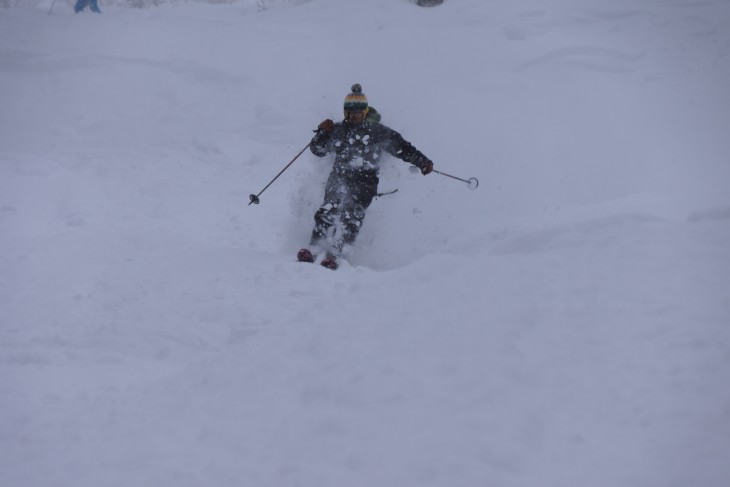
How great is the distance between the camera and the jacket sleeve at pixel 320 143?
584 cm

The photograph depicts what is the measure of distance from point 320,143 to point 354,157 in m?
0.43

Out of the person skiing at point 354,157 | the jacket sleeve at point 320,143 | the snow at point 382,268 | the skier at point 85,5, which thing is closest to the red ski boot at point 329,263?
the snow at point 382,268

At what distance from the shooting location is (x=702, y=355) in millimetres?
2168

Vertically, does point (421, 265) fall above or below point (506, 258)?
below

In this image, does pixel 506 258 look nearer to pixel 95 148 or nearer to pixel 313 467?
pixel 313 467

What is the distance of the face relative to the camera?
18.7 ft

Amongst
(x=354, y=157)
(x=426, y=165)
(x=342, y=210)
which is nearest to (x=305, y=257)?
(x=342, y=210)

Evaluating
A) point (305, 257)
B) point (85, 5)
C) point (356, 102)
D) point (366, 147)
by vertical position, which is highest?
point (356, 102)

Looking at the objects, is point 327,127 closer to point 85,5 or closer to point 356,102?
point 356,102

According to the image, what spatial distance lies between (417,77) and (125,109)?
17.7ft

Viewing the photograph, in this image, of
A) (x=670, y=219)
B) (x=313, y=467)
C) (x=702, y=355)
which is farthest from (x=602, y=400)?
(x=670, y=219)

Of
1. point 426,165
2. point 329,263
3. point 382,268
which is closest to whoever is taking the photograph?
point 329,263

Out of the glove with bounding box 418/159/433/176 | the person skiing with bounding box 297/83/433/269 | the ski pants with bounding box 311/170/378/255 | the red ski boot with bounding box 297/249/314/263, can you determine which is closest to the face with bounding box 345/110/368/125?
the person skiing with bounding box 297/83/433/269

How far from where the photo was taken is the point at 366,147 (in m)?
5.76
